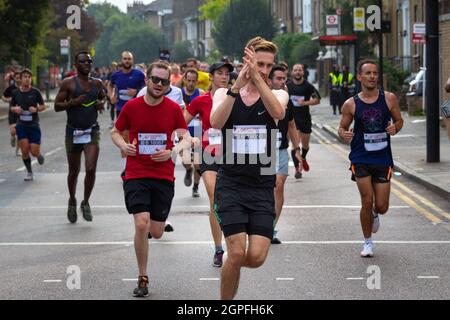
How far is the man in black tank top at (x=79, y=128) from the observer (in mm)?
13547

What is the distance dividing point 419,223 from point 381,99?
110 inches

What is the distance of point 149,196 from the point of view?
946 centimetres

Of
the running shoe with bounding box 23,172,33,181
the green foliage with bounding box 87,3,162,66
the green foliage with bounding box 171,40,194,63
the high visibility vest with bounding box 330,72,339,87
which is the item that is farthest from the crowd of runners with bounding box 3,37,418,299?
the green foliage with bounding box 87,3,162,66

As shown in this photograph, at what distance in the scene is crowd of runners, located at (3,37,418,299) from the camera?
781 centimetres

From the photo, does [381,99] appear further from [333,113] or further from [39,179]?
[333,113]

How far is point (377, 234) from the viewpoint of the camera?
12.6m

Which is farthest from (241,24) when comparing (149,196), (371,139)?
(149,196)

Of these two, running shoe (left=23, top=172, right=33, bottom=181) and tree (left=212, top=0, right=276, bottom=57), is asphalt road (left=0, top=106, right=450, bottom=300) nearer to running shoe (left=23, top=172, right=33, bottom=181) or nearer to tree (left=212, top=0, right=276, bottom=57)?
running shoe (left=23, top=172, right=33, bottom=181)

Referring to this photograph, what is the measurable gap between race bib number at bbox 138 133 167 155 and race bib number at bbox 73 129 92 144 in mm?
4085

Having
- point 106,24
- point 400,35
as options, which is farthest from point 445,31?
point 106,24

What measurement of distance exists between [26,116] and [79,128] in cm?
581

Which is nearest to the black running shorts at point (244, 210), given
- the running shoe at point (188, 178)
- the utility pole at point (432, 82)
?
the running shoe at point (188, 178)

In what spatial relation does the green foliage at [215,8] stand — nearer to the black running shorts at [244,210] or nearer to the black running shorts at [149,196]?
the black running shorts at [149,196]

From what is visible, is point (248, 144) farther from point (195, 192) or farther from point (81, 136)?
point (195, 192)
